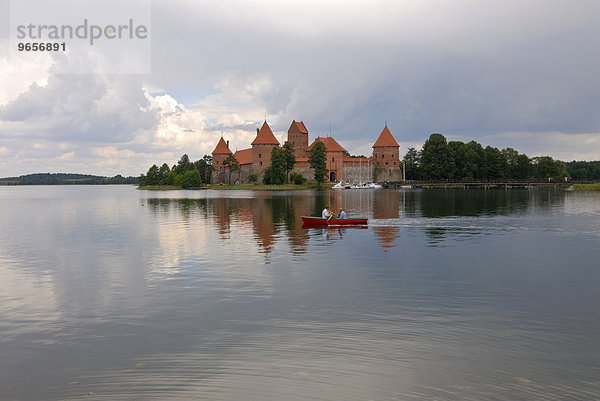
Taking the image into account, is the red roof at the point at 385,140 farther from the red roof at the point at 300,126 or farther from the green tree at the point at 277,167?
the green tree at the point at 277,167

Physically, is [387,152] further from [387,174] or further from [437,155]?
[437,155]

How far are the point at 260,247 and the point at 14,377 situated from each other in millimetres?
15485

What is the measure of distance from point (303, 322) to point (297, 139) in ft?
446

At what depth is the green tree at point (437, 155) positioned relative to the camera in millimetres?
118812

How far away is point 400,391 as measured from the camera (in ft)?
24.0

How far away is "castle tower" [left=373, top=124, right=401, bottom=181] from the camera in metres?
136

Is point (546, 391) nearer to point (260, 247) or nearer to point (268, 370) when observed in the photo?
point (268, 370)

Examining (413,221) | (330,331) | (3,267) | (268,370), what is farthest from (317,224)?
(268,370)

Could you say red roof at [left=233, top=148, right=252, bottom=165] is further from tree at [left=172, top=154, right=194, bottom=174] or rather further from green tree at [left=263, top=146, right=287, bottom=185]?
green tree at [left=263, top=146, right=287, bottom=185]

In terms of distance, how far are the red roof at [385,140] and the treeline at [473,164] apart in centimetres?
1051

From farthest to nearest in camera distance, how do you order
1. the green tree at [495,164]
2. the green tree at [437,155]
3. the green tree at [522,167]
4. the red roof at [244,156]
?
1. the red roof at [244,156]
2. the green tree at [522,167]
3. the green tree at [495,164]
4. the green tree at [437,155]

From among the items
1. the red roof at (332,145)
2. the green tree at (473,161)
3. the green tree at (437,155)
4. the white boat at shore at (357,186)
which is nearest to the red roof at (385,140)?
A: the red roof at (332,145)

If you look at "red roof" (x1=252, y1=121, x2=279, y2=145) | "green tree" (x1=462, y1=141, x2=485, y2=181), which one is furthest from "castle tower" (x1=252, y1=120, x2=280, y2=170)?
"green tree" (x1=462, y1=141, x2=485, y2=181)

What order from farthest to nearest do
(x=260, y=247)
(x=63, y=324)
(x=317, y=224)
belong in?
(x=317, y=224) < (x=260, y=247) < (x=63, y=324)
